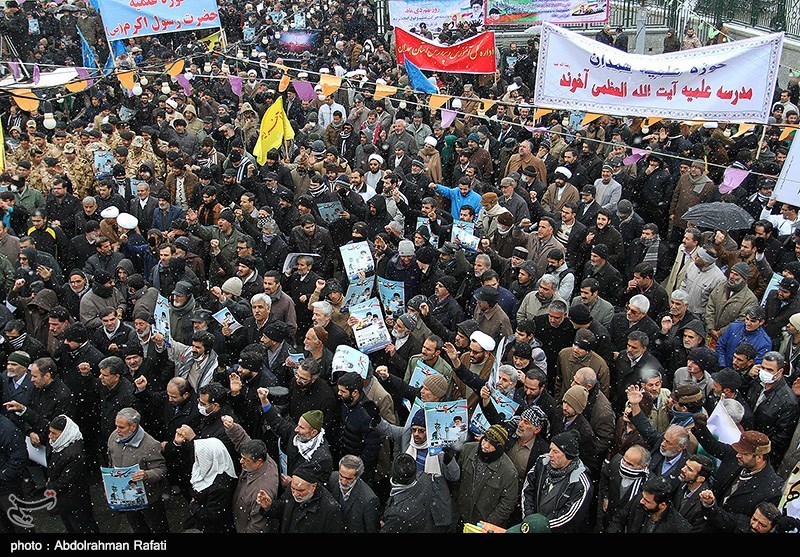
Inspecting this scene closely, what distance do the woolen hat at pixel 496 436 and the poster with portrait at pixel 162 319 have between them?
9.87 feet

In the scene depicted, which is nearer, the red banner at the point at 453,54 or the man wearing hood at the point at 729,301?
the man wearing hood at the point at 729,301

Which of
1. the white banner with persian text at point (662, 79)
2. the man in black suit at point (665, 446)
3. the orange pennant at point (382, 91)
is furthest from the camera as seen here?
the orange pennant at point (382, 91)

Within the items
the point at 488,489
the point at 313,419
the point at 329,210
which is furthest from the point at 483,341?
the point at 329,210

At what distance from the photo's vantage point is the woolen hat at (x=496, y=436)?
5324 mm

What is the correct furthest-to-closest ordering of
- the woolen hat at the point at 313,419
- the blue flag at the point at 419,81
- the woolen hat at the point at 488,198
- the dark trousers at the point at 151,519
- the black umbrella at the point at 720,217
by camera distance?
1. the blue flag at the point at 419,81
2. the woolen hat at the point at 488,198
3. the black umbrella at the point at 720,217
4. the dark trousers at the point at 151,519
5. the woolen hat at the point at 313,419

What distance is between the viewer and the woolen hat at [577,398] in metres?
5.72

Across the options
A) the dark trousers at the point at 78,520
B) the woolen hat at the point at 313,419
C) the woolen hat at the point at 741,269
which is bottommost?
the dark trousers at the point at 78,520

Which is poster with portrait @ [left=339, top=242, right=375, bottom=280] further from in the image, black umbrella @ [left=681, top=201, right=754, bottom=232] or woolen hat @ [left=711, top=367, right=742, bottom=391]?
woolen hat @ [left=711, top=367, right=742, bottom=391]

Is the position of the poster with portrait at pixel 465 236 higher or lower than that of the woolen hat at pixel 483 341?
lower

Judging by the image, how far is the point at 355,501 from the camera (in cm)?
514

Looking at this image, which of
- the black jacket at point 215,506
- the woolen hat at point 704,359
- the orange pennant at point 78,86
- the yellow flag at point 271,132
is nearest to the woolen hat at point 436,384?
the black jacket at point 215,506

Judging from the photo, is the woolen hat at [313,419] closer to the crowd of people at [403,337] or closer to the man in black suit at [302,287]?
the crowd of people at [403,337]

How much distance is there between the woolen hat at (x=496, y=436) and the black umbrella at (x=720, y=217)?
14.5ft

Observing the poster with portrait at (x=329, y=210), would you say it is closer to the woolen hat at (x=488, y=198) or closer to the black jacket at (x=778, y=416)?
the woolen hat at (x=488, y=198)
